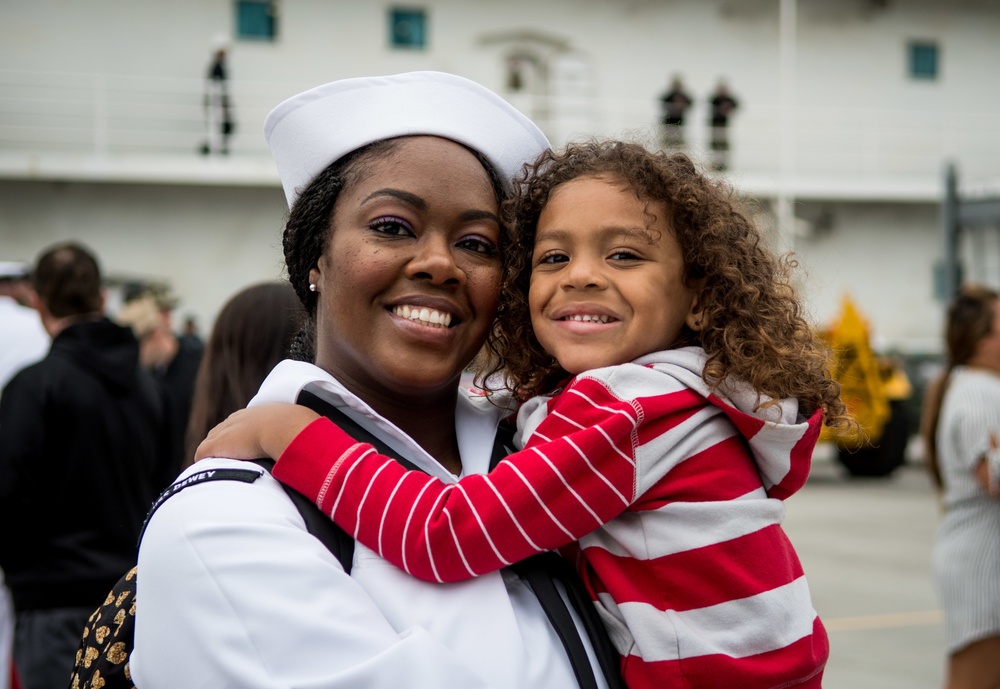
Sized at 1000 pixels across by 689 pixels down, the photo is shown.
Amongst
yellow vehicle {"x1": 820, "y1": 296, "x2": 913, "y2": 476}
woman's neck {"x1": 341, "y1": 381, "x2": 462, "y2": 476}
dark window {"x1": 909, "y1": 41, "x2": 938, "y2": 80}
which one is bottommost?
yellow vehicle {"x1": 820, "y1": 296, "x2": 913, "y2": 476}

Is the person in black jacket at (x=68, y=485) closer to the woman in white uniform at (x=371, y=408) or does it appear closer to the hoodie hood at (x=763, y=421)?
the woman in white uniform at (x=371, y=408)

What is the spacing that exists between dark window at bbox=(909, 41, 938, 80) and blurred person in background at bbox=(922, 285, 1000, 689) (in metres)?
18.8

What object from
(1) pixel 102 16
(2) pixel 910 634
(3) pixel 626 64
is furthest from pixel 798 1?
(2) pixel 910 634

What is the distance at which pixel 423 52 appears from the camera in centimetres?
2045

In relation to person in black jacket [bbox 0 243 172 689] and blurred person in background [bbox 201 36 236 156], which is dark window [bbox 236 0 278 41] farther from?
person in black jacket [bbox 0 243 172 689]

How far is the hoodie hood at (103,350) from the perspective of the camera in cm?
449

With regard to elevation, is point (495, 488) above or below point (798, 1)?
below

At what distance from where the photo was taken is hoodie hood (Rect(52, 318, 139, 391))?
4.49m

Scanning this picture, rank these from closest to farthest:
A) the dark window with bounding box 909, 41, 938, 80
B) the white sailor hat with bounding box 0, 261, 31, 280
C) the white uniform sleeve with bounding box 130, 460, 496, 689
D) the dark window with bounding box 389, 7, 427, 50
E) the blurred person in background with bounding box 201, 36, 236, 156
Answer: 1. the white uniform sleeve with bounding box 130, 460, 496, 689
2. the white sailor hat with bounding box 0, 261, 31, 280
3. the blurred person in background with bounding box 201, 36, 236, 156
4. the dark window with bounding box 389, 7, 427, 50
5. the dark window with bounding box 909, 41, 938, 80

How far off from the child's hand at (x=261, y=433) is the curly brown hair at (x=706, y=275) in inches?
20.8

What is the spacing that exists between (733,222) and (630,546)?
72cm

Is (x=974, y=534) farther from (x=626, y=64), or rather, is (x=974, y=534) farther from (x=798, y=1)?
(x=798, y=1)

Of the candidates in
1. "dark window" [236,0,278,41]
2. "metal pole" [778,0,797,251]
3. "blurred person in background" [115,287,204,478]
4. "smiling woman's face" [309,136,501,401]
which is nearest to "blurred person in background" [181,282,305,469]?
"blurred person in background" [115,287,204,478]

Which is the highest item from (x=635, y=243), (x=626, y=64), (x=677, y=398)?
(x=626, y=64)
